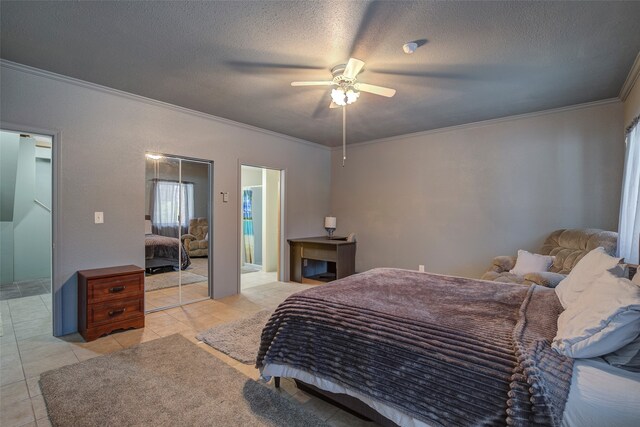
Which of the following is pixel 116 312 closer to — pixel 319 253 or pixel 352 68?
pixel 319 253

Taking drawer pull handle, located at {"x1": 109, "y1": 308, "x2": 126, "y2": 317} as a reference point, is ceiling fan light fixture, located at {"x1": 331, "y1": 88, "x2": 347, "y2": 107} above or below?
above

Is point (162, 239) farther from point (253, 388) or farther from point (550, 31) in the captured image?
point (550, 31)

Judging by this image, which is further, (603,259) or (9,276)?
(9,276)

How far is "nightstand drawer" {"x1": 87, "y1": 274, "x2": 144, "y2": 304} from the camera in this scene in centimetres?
288

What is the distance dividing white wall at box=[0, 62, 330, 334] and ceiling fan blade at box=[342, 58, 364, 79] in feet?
7.97

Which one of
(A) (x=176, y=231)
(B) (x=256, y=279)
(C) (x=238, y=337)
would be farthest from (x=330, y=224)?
(C) (x=238, y=337)

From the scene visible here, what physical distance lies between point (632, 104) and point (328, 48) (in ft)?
10.2

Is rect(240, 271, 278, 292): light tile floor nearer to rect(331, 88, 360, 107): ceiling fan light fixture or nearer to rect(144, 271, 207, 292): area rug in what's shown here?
rect(144, 271, 207, 292): area rug

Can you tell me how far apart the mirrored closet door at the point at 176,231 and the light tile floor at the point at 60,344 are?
30 centimetres

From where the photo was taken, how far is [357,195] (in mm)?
5750

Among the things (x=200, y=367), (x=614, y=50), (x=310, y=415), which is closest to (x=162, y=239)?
(x=200, y=367)

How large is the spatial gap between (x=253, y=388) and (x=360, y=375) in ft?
3.19

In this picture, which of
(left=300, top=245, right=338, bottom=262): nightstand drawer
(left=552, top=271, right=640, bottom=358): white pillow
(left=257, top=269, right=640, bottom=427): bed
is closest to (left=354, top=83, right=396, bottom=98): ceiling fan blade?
(left=257, top=269, right=640, bottom=427): bed

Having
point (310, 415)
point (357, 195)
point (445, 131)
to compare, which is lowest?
point (310, 415)
